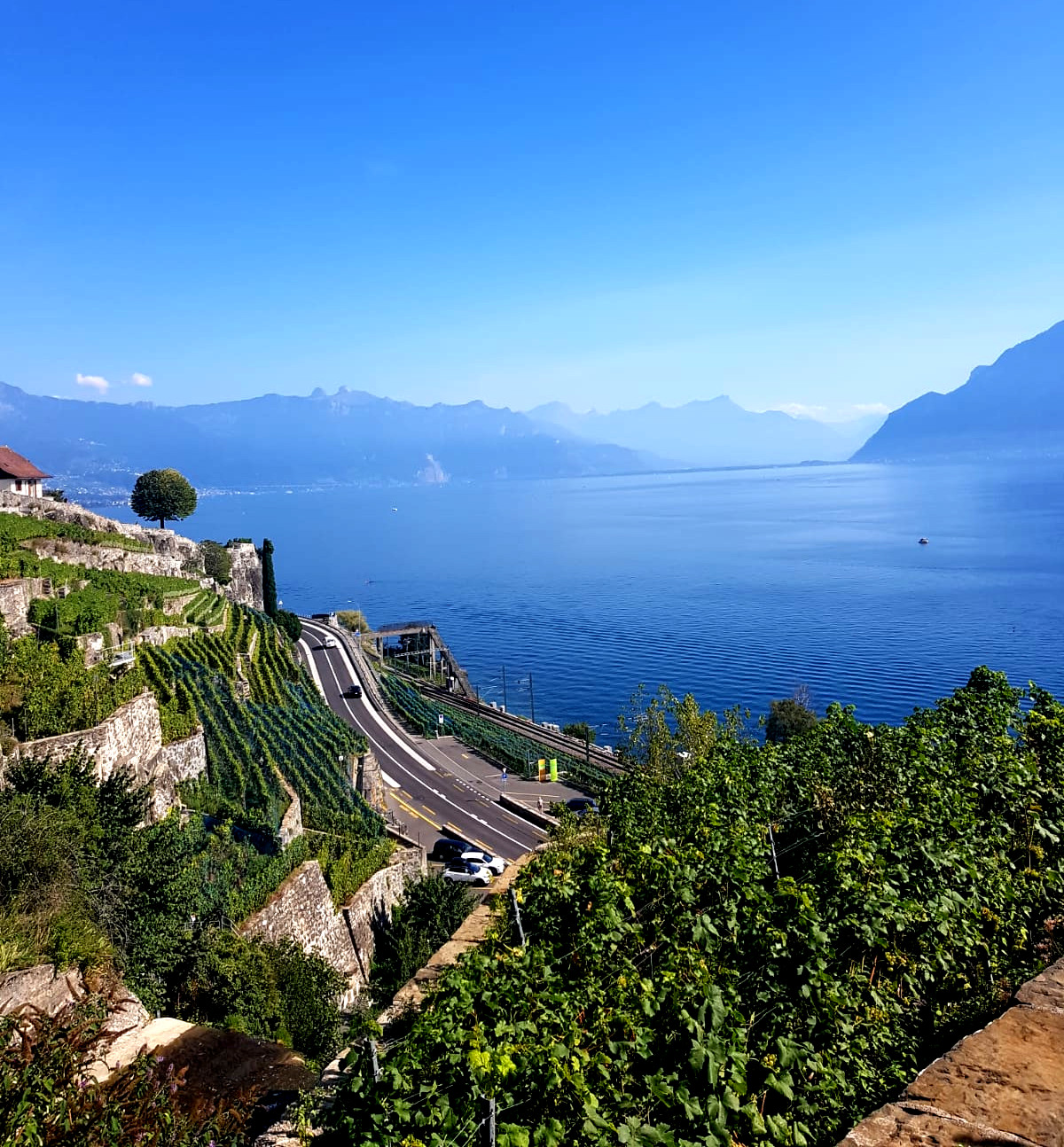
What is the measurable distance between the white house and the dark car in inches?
1497

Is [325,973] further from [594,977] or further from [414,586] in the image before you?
[414,586]

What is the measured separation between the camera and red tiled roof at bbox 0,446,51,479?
170 ft

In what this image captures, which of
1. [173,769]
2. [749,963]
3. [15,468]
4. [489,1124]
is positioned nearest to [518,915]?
[749,963]

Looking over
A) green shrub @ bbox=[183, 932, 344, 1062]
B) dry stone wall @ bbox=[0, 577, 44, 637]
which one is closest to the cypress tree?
dry stone wall @ bbox=[0, 577, 44, 637]

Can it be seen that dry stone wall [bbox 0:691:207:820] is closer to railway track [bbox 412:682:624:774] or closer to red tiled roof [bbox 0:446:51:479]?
railway track [bbox 412:682:624:774]

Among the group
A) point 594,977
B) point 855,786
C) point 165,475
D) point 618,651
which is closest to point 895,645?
point 618,651

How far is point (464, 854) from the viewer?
1157 inches

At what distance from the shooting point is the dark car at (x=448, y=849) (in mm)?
30531

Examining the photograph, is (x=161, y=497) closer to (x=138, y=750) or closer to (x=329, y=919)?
(x=138, y=750)

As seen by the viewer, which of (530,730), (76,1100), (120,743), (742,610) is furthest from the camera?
(742,610)

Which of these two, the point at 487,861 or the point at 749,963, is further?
the point at 487,861

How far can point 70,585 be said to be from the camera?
98.6 feet

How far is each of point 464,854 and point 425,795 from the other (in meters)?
10.7

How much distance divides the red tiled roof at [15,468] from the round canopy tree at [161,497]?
1306cm
